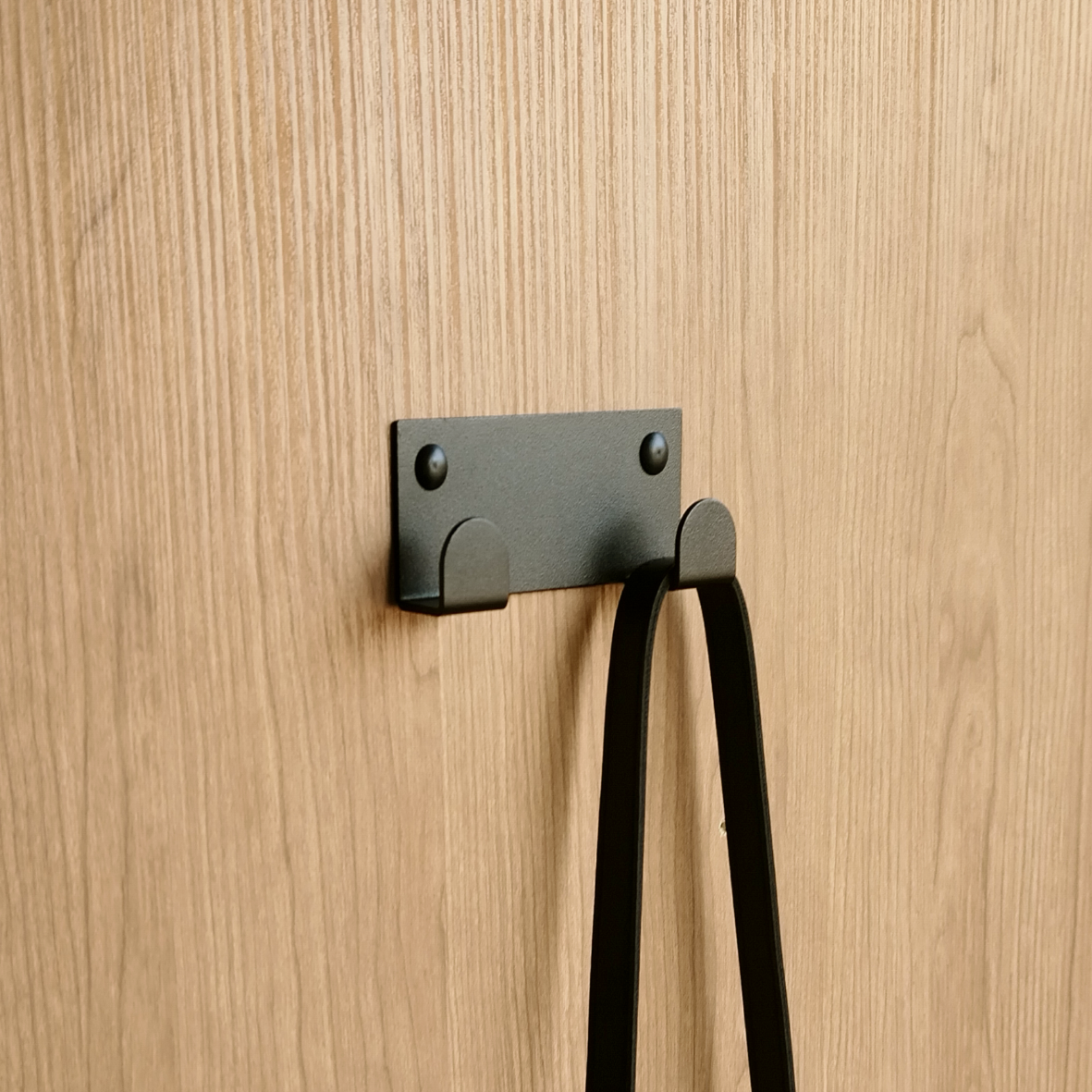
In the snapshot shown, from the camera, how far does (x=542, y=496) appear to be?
1.00 feet

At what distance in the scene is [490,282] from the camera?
290 millimetres

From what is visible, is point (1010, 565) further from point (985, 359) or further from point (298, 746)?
point (298, 746)

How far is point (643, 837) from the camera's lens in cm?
31

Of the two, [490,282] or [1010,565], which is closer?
[490,282]

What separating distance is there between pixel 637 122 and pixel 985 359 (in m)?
0.15

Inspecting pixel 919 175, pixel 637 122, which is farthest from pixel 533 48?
pixel 919 175

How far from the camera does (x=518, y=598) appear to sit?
0.31 meters

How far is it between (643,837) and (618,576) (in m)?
0.07

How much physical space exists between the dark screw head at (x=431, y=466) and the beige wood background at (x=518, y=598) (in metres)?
0.01

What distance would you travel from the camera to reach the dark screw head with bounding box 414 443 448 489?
0.92 feet

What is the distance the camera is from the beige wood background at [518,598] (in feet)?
0.79

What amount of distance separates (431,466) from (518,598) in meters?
0.04

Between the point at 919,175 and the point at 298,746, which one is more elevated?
the point at 919,175

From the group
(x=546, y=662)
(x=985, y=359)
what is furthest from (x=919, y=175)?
(x=546, y=662)
